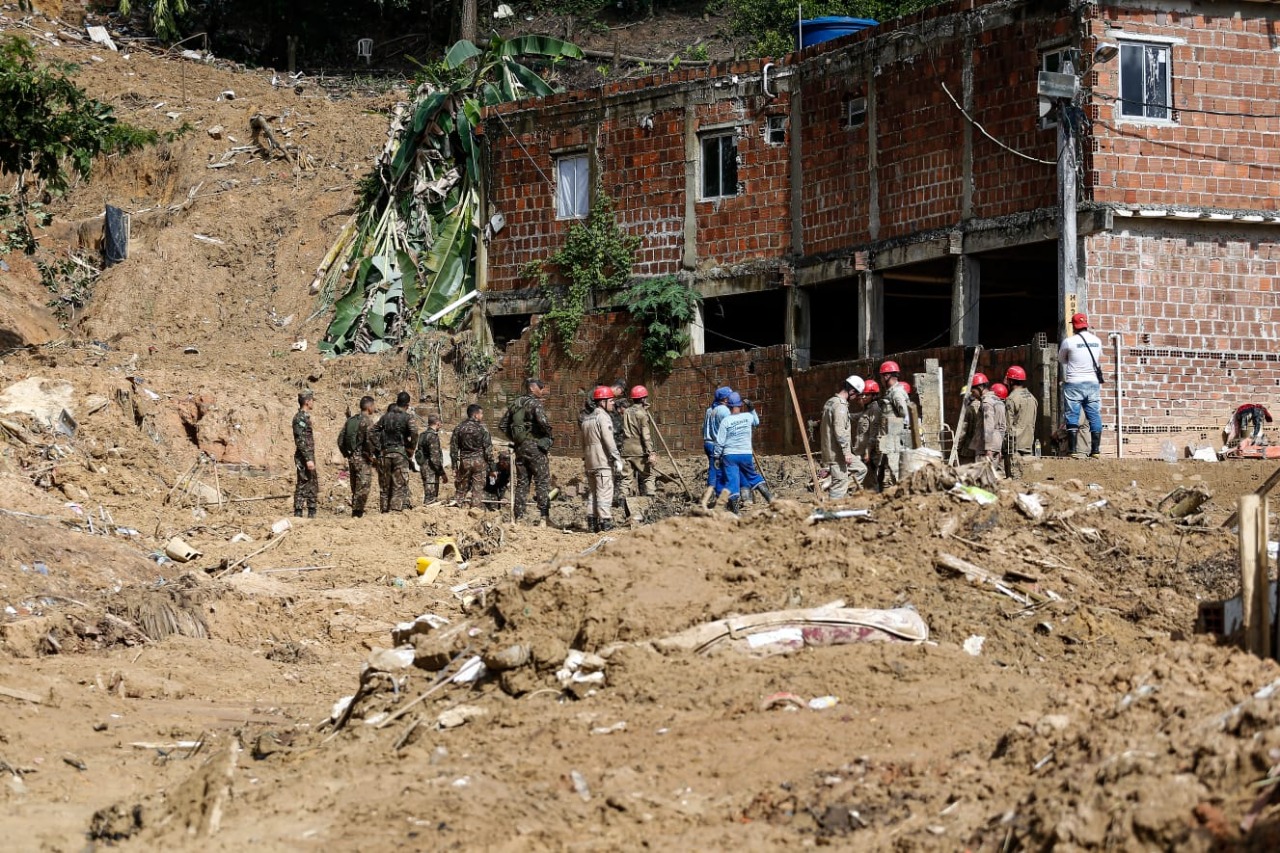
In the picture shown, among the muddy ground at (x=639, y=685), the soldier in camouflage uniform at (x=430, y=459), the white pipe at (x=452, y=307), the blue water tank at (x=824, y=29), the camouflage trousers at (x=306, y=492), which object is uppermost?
the blue water tank at (x=824, y=29)

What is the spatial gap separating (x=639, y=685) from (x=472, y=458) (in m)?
11.0

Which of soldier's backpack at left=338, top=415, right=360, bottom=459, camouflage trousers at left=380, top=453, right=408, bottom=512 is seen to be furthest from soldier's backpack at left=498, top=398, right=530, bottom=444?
soldier's backpack at left=338, top=415, right=360, bottom=459

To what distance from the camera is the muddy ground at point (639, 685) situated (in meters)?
7.97

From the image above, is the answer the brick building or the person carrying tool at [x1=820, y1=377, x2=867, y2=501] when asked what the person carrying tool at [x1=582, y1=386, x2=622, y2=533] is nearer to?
the person carrying tool at [x1=820, y1=377, x2=867, y2=501]

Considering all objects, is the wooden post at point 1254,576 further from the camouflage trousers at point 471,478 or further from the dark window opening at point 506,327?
the dark window opening at point 506,327

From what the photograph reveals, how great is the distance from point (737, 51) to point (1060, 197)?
19.5 meters

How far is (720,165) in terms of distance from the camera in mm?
26312

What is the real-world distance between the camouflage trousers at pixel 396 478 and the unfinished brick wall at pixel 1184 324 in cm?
859

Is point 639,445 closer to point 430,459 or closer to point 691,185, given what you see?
point 430,459

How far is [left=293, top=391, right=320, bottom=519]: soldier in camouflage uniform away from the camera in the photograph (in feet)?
68.5

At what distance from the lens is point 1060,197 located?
21.3 meters

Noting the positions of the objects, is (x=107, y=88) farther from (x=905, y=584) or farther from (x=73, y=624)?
(x=905, y=584)

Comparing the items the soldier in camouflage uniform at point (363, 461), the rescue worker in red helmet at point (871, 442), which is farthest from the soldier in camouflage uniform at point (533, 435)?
the rescue worker in red helmet at point (871, 442)

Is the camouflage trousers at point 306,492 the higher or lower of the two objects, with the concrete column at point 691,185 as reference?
lower
